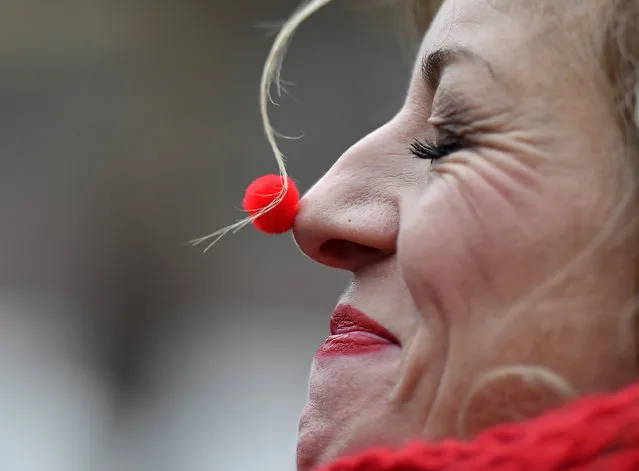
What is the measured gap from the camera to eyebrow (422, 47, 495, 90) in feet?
1.70

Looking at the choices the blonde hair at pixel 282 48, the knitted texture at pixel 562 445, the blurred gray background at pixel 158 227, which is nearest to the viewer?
the knitted texture at pixel 562 445

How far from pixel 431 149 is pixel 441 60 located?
6cm

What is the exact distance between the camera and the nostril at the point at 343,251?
1.84 ft

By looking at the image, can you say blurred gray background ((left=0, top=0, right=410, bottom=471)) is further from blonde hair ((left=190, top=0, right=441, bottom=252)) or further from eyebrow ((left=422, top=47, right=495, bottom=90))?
eyebrow ((left=422, top=47, right=495, bottom=90))

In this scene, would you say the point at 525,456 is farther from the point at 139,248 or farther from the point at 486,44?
the point at 139,248

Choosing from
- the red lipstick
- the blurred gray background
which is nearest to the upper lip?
the red lipstick

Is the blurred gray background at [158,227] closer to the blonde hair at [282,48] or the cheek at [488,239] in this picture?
the blonde hair at [282,48]

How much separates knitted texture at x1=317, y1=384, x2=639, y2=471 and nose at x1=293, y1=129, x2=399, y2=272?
16cm

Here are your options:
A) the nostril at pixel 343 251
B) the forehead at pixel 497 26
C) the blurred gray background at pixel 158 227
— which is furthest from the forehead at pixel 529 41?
the blurred gray background at pixel 158 227

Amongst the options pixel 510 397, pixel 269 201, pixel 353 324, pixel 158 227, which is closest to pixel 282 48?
pixel 269 201

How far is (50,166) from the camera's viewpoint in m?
2.16

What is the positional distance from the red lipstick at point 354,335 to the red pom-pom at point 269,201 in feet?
0.26

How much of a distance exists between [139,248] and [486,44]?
5.52 feet

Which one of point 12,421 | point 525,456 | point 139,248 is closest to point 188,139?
point 139,248
